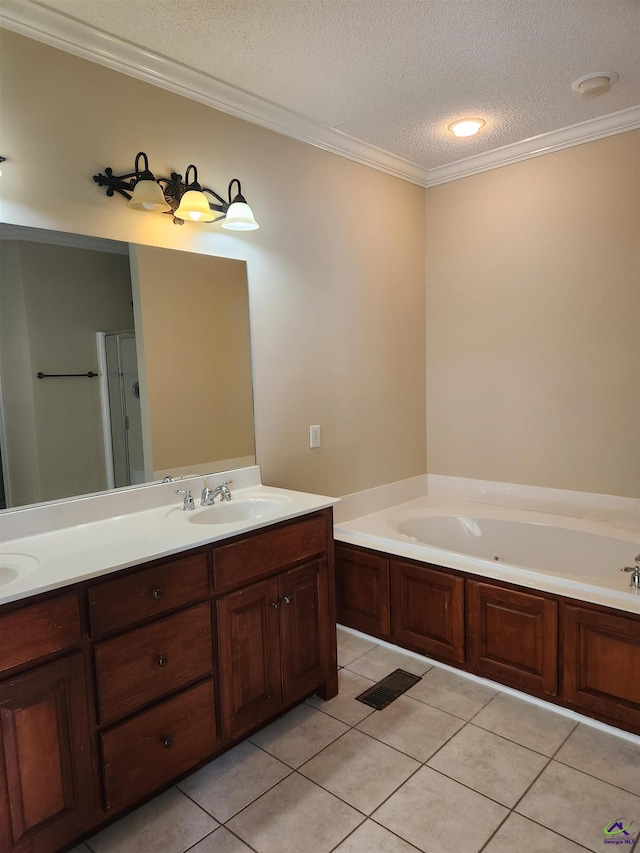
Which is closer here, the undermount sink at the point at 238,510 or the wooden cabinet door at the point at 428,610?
the undermount sink at the point at 238,510

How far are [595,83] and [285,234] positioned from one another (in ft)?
4.84

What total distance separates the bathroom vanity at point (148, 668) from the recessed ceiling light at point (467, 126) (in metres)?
1.99

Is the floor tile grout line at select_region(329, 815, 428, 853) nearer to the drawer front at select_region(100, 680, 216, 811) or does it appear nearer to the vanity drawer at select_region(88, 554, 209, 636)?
the drawer front at select_region(100, 680, 216, 811)

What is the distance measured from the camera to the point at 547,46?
83.4 inches

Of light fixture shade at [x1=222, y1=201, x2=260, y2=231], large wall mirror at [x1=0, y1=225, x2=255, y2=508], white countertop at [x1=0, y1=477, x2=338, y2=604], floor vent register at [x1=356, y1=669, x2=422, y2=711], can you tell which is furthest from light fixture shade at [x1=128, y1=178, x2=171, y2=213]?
floor vent register at [x1=356, y1=669, x2=422, y2=711]

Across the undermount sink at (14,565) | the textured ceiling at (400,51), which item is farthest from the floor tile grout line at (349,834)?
the textured ceiling at (400,51)

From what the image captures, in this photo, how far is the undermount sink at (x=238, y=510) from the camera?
224cm

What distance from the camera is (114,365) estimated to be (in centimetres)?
212

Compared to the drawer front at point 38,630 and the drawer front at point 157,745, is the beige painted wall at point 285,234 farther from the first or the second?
the drawer front at point 38,630

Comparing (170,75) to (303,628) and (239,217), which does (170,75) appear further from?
(303,628)

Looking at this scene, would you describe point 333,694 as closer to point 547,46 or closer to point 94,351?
point 94,351

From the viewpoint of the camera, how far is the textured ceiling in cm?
188

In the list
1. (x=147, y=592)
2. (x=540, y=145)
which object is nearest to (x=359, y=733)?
(x=147, y=592)

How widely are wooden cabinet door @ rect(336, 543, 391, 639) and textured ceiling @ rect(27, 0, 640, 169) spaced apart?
2.13m
